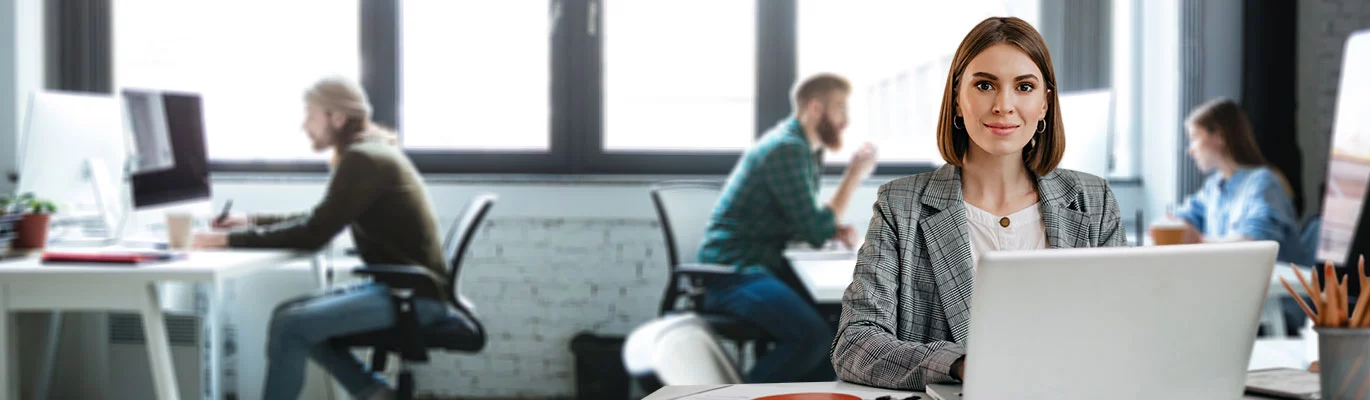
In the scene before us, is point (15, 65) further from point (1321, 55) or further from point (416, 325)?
point (1321, 55)

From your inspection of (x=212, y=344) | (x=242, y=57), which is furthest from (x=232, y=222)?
(x=242, y=57)

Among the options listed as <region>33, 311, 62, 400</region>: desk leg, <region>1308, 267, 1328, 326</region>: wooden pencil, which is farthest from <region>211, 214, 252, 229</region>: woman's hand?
<region>1308, 267, 1328, 326</region>: wooden pencil

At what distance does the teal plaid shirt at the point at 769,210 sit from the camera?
2844 mm

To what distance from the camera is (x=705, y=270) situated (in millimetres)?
2797

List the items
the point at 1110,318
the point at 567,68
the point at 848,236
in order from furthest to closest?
the point at 567,68 → the point at 848,236 → the point at 1110,318

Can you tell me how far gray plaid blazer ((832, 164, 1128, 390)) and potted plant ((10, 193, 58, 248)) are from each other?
254 cm

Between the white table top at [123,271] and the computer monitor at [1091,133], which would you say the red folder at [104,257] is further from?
the computer monitor at [1091,133]

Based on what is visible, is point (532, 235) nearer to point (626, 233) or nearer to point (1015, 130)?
point (626, 233)

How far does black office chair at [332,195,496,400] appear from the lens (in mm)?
2705

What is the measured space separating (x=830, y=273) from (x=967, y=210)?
1.45 m

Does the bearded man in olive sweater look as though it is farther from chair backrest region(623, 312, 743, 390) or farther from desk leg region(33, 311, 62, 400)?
chair backrest region(623, 312, 743, 390)

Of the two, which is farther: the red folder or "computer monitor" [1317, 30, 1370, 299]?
the red folder

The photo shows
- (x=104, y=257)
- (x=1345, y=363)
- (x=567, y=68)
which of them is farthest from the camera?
(x=567, y=68)

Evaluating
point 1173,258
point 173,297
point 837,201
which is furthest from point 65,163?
point 1173,258
